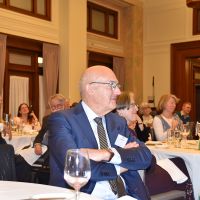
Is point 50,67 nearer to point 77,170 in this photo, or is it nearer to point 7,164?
point 7,164

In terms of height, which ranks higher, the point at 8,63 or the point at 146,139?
the point at 8,63

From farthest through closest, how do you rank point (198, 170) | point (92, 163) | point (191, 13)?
point (191, 13), point (198, 170), point (92, 163)

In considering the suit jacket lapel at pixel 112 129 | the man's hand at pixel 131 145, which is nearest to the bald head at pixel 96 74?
the suit jacket lapel at pixel 112 129

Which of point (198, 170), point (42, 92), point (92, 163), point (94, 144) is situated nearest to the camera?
point (92, 163)

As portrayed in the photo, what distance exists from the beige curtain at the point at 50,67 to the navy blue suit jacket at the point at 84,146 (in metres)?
7.10

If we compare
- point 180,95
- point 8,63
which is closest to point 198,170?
point 8,63

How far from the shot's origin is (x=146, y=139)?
218 inches

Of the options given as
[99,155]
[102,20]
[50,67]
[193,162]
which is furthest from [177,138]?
[102,20]

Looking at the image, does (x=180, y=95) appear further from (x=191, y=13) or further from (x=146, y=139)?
(x=146, y=139)

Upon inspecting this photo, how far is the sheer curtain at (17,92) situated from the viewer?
8.90 m

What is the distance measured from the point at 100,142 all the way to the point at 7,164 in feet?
1.94

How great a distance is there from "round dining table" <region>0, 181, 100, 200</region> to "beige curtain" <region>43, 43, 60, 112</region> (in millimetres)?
7621

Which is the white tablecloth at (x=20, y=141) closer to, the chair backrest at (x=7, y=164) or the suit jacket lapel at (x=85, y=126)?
the chair backrest at (x=7, y=164)

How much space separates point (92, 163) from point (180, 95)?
1011 cm
